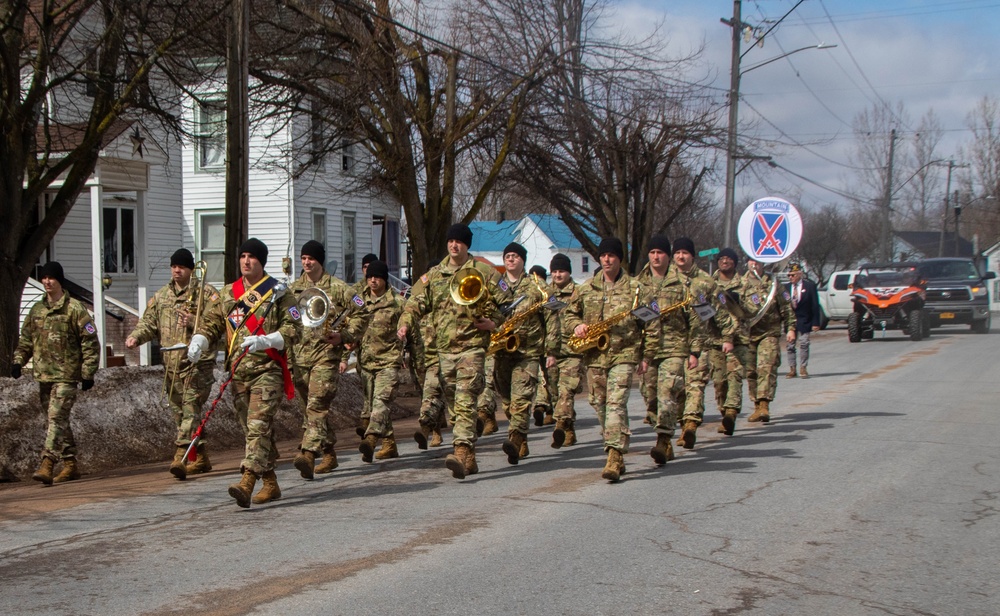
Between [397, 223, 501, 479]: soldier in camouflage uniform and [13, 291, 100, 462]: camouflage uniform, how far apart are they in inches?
126

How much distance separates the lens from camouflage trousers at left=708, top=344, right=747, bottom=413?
39.1 feet

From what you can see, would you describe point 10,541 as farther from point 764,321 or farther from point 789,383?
point 789,383

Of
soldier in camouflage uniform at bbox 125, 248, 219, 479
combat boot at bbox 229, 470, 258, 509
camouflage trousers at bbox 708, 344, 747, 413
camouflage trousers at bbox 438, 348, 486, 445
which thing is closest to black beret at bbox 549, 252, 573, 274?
camouflage trousers at bbox 708, 344, 747, 413

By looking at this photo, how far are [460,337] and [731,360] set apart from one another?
4100mm

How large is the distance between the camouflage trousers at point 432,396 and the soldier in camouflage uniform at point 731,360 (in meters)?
3.21

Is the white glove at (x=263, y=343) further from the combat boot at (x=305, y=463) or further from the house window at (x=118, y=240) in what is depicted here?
the house window at (x=118, y=240)

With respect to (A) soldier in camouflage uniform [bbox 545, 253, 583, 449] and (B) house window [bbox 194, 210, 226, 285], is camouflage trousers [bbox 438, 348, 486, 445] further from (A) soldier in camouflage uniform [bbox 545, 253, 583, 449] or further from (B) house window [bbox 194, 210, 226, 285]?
(B) house window [bbox 194, 210, 226, 285]

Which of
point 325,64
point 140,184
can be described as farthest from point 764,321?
point 140,184

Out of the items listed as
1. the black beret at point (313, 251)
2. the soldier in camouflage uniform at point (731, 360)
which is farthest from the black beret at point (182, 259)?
the soldier in camouflage uniform at point (731, 360)

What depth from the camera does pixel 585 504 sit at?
7938 mm

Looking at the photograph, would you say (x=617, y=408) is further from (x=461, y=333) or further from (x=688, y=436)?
(x=688, y=436)

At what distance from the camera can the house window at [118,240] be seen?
23938 millimetres

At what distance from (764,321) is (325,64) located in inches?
306

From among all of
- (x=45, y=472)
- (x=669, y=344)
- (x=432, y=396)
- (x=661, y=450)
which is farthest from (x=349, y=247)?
(x=661, y=450)
